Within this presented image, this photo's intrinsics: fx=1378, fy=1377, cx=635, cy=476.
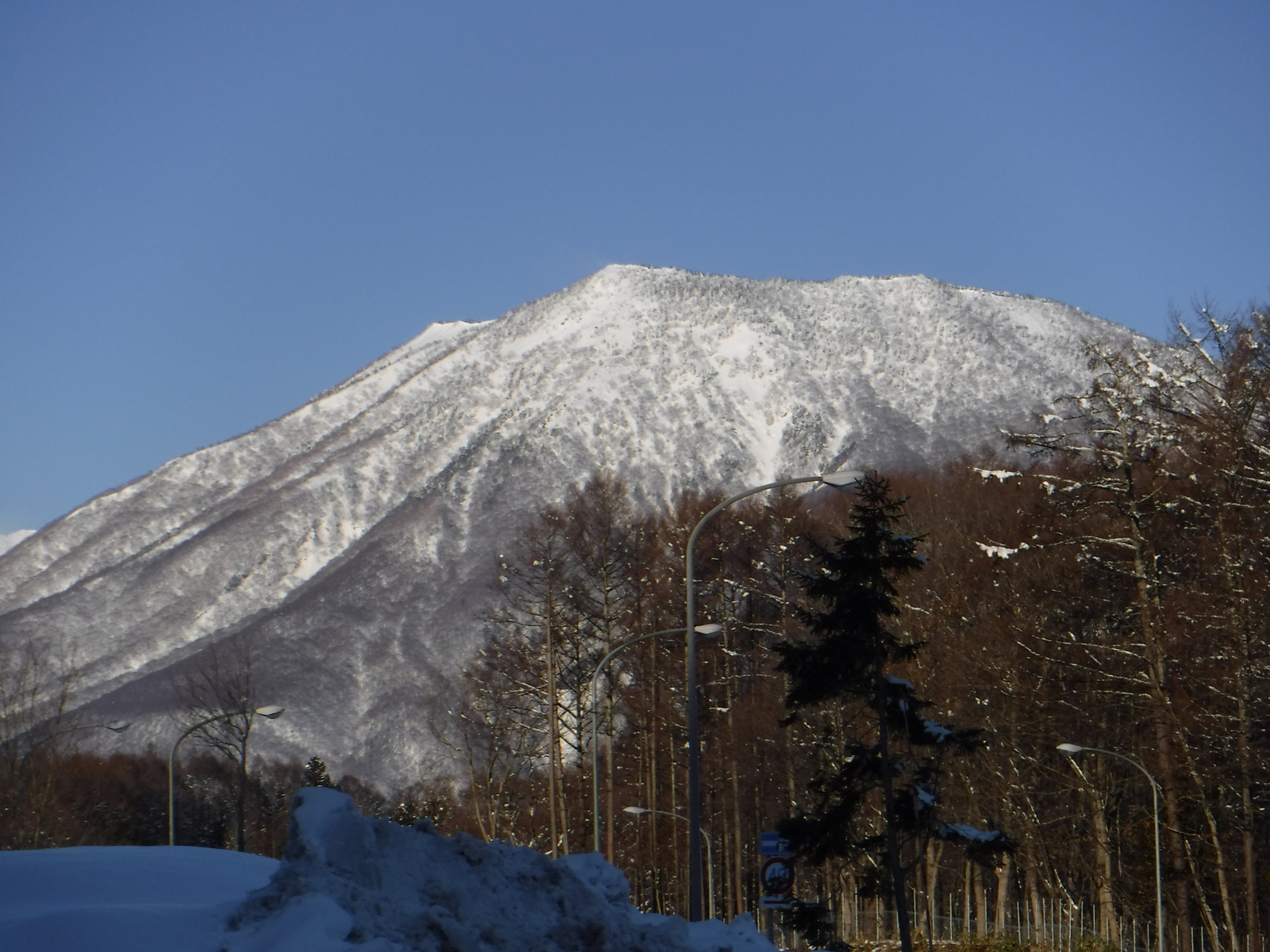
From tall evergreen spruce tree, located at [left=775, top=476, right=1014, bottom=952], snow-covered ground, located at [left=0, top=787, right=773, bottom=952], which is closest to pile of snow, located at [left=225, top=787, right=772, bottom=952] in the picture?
snow-covered ground, located at [left=0, top=787, right=773, bottom=952]

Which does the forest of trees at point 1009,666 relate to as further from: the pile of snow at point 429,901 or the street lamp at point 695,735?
the pile of snow at point 429,901

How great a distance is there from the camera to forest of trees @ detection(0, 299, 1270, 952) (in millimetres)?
25672

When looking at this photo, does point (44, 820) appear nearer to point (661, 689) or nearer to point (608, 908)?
point (661, 689)

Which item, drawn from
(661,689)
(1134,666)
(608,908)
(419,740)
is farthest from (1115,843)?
(419,740)

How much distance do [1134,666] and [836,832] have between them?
13225 mm

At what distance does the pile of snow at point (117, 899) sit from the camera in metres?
5.75

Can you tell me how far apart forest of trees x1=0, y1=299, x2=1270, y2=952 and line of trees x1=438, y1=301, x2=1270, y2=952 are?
0.12 metres

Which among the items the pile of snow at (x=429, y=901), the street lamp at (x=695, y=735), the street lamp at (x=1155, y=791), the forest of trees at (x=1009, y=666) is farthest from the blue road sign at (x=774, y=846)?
the pile of snow at (x=429, y=901)

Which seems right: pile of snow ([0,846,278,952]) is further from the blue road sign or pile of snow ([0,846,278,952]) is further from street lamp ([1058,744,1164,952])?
street lamp ([1058,744,1164,952])

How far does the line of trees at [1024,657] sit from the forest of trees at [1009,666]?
0.12 m

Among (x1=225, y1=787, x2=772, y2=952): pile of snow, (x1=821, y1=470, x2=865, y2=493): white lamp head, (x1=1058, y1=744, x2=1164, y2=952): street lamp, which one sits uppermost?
(x1=821, y1=470, x2=865, y2=493): white lamp head

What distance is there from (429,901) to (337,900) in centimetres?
60

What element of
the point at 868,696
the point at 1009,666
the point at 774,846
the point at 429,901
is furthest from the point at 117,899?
the point at 1009,666

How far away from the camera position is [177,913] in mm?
6145
